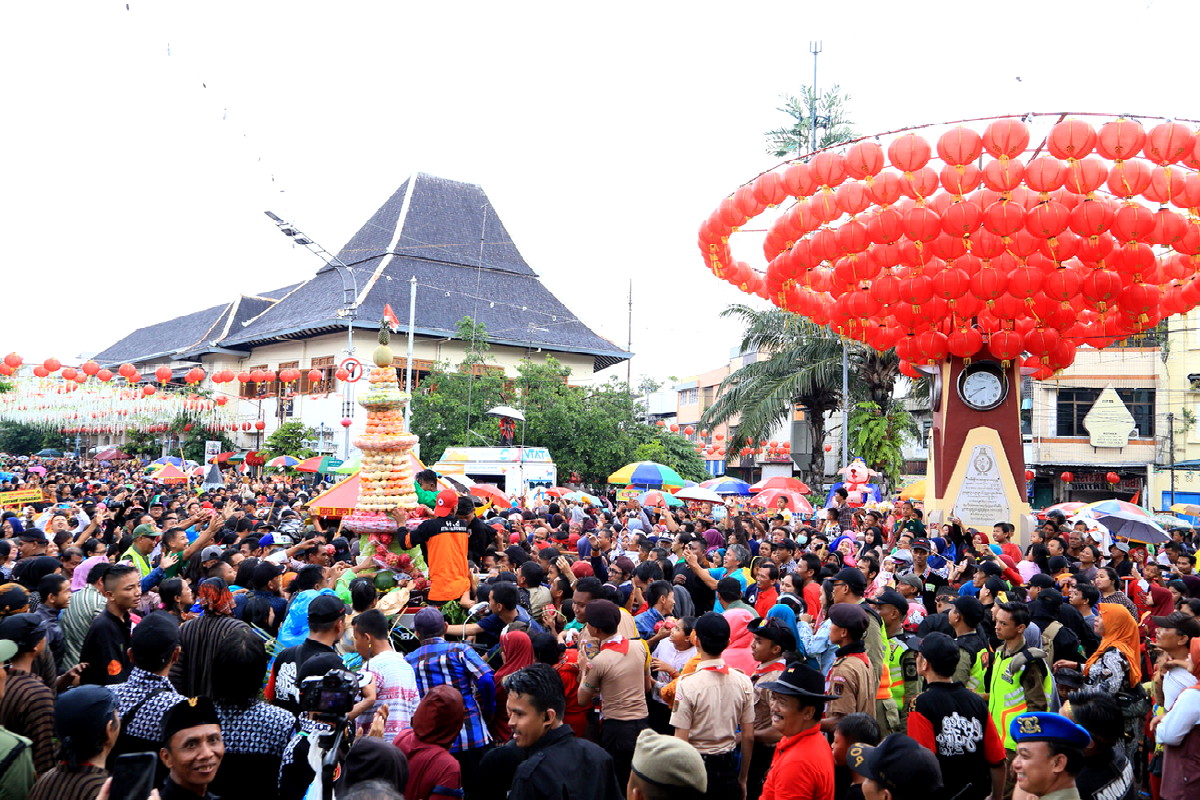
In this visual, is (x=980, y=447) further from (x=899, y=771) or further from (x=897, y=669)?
(x=899, y=771)

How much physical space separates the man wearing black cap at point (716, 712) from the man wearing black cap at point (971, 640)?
1707 millimetres

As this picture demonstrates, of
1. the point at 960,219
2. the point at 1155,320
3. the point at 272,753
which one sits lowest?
the point at 272,753

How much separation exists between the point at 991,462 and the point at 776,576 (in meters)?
10.8

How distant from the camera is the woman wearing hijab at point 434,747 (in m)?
3.81

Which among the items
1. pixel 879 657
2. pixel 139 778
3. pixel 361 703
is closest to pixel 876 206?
pixel 879 657

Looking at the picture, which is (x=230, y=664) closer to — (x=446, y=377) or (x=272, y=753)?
(x=272, y=753)

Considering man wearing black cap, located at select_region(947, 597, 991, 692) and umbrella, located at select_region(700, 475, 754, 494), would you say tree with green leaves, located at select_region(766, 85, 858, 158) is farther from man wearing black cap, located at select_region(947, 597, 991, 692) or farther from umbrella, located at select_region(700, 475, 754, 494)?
man wearing black cap, located at select_region(947, 597, 991, 692)

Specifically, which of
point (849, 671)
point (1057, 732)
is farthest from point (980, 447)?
point (1057, 732)

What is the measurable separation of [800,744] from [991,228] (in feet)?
31.7

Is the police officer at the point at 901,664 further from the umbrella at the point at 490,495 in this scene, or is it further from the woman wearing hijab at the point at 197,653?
the umbrella at the point at 490,495

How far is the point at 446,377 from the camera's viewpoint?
99.7 feet

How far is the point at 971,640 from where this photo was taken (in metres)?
5.74

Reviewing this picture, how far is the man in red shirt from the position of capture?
388 centimetres

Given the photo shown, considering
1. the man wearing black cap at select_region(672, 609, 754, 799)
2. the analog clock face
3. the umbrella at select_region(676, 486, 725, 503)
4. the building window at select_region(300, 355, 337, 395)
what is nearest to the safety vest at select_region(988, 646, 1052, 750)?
the man wearing black cap at select_region(672, 609, 754, 799)
